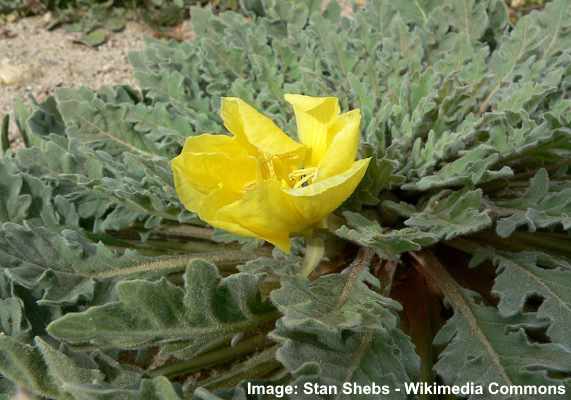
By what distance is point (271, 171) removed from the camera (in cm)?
183

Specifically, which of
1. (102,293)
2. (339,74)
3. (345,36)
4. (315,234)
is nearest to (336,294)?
(315,234)

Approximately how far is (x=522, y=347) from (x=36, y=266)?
1194mm

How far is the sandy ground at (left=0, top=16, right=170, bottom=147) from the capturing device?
3.93 m

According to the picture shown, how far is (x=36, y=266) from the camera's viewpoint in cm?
192

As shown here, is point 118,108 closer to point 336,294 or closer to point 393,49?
point 393,49

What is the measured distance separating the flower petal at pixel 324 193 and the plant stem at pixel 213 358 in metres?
0.39

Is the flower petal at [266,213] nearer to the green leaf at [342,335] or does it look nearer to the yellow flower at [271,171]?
the yellow flower at [271,171]

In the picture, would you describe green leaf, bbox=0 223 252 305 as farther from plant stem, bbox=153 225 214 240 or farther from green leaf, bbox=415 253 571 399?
green leaf, bbox=415 253 571 399

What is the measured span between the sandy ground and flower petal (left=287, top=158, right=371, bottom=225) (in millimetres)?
2380

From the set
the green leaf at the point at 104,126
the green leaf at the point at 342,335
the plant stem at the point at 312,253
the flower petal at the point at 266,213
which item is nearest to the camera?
the green leaf at the point at 342,335

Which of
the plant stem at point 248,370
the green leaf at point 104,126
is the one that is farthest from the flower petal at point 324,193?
the green leaf at point 104,126

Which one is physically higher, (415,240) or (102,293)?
(415,240)

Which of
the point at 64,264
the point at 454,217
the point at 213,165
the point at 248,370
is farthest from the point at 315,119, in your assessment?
the point at 64,264

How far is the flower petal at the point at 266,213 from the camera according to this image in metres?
1.65
